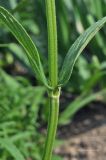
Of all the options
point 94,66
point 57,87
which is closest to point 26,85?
point 94,66

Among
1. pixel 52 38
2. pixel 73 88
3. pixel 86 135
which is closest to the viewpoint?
pixel 52 38

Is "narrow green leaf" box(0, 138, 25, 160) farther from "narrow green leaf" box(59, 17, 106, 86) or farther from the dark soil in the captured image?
the dark soil

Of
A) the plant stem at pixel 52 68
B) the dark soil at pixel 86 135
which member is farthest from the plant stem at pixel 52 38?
the dark soil at pixel 86 135

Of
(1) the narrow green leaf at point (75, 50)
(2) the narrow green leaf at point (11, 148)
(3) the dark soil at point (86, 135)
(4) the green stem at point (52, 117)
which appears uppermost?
(1) the narrow green leaf at point (75, 50)

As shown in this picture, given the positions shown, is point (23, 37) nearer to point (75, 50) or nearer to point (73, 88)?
point (75, 50)

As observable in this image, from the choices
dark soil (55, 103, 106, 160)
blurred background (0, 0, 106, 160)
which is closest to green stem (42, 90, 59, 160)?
blurred background (0, 0, 106, 160)

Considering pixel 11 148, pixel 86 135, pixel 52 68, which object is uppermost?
pixel 52 68

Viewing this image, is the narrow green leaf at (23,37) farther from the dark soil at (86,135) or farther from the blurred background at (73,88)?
the dark soil at (86,135)

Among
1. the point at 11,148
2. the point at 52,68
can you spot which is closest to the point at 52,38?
the point at 52,68
